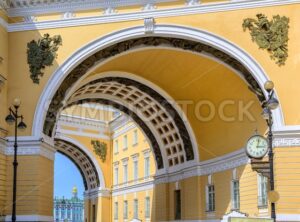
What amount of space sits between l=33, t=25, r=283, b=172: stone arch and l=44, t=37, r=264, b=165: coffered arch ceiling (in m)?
0.04

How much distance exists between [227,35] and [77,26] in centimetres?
584

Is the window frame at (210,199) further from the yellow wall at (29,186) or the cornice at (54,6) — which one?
the cornice at (54,6)

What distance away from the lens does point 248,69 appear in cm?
2109

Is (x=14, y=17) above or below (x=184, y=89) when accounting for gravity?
above

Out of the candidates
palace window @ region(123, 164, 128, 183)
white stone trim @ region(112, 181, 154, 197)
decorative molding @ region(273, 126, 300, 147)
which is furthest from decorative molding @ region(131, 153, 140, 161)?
decorative molding @ region(273, 126, 300, 147)

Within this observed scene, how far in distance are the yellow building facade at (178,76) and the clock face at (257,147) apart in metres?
2.17

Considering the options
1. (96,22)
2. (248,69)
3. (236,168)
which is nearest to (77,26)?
(96,22)

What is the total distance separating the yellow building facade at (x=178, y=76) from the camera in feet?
68.3

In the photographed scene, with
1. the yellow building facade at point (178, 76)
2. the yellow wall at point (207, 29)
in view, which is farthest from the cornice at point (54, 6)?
the yellow wall at point (207, 29)

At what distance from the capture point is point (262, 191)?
2294 cm

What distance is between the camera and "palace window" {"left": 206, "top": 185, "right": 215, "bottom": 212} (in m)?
27.5

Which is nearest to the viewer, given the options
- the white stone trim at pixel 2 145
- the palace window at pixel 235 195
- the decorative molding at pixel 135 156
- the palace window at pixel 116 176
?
the white stone trim at pixel 2 145

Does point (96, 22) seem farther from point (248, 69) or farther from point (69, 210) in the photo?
point (69, 210)

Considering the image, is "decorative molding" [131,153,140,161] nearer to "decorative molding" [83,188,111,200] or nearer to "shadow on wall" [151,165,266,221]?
"decorative molding" [83,188,111,200]
